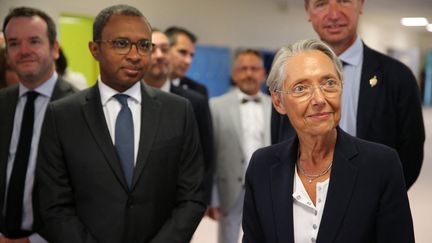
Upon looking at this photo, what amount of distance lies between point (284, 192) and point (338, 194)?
175mm

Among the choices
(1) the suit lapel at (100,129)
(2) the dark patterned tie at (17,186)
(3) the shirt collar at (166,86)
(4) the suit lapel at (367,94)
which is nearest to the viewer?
(1) the suit lapel at (100,129)

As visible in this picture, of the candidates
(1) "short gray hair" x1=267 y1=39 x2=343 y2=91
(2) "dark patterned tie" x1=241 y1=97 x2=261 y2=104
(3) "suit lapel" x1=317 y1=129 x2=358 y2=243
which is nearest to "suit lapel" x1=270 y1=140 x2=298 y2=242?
(3) "suit lapel" x1=317 y1=129 x2=358 y2=243

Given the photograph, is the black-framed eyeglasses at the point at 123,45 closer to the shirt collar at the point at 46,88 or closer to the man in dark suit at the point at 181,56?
the shirt collar at the point at 46,88

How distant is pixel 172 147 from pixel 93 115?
0.34 m

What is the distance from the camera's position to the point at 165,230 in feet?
6.24

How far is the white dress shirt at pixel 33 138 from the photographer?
2.25 meters

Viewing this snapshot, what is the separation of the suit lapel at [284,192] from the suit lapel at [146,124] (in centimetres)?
52

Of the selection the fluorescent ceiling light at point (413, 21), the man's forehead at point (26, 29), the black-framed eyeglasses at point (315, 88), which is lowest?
the black-framed eyeglasses at point (315, 88)

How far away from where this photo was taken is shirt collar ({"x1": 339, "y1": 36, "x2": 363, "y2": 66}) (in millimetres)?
2125

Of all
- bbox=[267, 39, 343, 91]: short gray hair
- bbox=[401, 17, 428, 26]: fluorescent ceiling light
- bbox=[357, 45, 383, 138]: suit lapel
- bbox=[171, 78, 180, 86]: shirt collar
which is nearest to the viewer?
bbox=[267, 39, 343, 91]: short gray hair

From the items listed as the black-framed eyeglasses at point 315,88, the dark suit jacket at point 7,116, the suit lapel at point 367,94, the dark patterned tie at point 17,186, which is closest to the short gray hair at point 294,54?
the black-framed eyeglasses at point 315,88

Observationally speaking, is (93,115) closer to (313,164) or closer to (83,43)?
(313,164)

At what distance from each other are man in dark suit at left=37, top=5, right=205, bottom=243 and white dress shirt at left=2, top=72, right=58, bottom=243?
1.14 ft

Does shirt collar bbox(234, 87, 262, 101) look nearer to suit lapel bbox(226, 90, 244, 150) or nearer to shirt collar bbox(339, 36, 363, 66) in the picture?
suit lapel bbox(226, 90, 244, 150)
